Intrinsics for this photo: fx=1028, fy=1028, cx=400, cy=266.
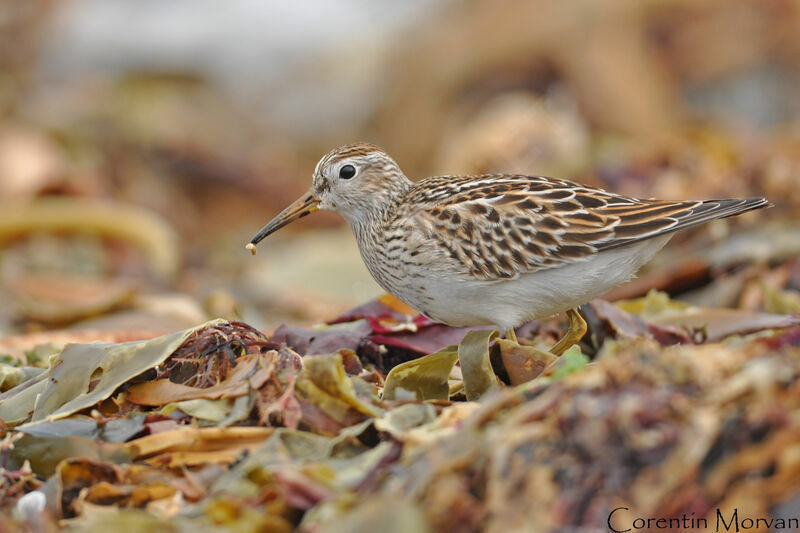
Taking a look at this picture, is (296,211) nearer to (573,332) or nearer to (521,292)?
(521,292)

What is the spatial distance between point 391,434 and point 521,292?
1468mm

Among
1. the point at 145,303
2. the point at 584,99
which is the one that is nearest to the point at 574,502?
the point at 145,303

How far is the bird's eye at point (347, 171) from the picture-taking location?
17.0 feet

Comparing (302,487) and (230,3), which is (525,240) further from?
(230,3)

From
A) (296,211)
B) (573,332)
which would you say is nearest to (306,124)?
(296,211)

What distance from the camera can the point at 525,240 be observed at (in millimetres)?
4512

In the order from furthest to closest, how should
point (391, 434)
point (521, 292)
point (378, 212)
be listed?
point (378, 212) → point (521, 292) → point (391, 434)

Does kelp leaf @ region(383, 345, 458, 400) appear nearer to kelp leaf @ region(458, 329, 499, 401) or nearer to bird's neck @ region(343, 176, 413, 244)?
kelp leaf @ region(458, 329, 499, 401)

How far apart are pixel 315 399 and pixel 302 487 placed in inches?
25.2

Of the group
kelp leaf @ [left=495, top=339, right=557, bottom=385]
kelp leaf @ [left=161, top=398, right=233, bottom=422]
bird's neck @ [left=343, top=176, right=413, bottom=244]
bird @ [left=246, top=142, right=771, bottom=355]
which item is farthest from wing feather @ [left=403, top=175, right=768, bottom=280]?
kelp leaf @ [left=161, top=398, right=233, bottom=422]

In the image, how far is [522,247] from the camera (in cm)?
450

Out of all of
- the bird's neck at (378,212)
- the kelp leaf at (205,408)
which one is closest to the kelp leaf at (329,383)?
the kelp leaf at (205,408)

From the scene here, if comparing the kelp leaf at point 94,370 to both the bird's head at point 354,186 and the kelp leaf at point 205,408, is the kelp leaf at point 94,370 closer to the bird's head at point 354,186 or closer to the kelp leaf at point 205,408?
the kelp leaf at point 205,408

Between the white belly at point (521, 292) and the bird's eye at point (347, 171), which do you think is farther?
the bird's eye at point (347, 171)
